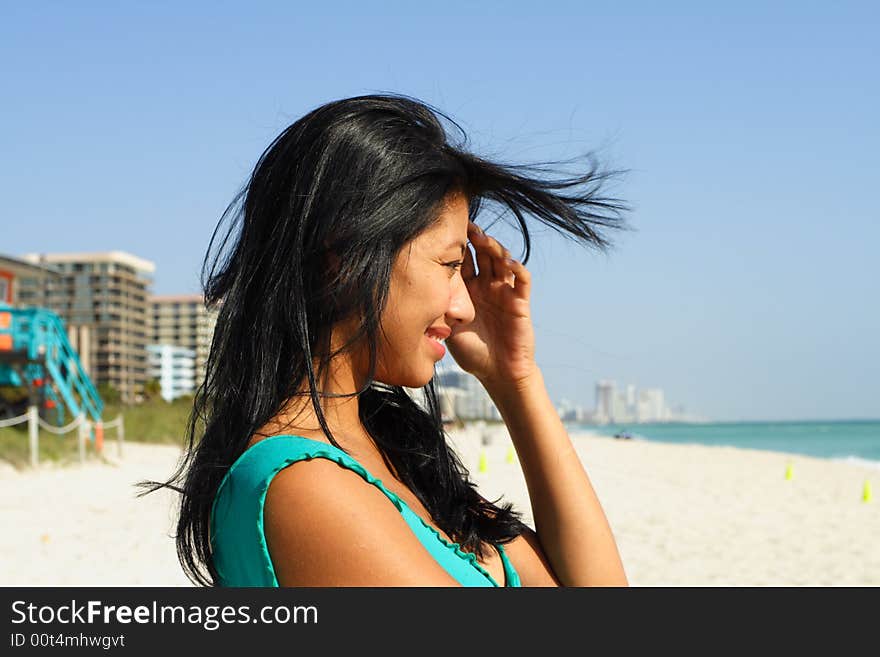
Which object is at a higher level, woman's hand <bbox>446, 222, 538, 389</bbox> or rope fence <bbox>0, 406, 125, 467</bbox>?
woman's hand <bbox>446, 222, 538, 389</bbox>

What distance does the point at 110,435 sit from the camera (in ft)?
70.0

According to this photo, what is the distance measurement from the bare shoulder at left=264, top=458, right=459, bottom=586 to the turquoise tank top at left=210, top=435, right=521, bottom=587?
0.01m

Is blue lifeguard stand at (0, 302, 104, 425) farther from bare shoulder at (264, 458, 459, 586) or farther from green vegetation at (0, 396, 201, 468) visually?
bare shoulder at (264, 458, 459, 586)

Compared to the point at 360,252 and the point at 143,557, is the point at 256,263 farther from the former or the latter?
the point at 143,557

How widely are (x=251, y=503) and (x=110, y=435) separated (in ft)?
70.7

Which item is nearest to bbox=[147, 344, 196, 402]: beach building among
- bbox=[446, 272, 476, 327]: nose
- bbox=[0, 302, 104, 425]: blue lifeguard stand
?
bbox=[0, 302, 104, 425]: blue lifeguard stand

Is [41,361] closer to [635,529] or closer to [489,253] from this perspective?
[635,529]

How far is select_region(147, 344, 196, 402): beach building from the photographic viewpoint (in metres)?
117

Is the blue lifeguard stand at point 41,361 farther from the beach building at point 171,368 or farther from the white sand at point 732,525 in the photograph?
the beach building at point 171,368

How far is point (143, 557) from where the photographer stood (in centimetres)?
848

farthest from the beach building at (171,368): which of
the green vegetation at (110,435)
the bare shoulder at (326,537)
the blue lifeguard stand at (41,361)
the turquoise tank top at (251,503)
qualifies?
the bare shoulder at (326,537)

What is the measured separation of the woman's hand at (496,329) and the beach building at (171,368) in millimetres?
117905

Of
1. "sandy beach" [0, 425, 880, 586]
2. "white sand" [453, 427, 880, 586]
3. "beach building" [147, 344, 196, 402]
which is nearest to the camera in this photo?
"sandy beach" [0, 425, 880, 586]
